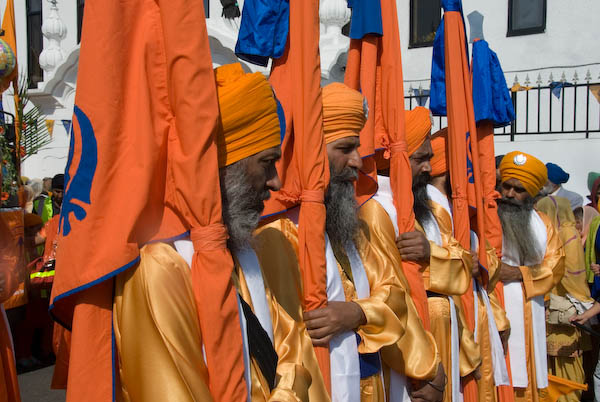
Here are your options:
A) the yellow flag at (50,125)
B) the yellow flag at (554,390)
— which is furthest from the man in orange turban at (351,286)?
the yellow flag at (50,125)

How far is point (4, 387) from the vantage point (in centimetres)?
244

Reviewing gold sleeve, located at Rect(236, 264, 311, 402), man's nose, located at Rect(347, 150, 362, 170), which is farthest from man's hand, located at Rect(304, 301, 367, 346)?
man's nose, located at Rect(347, 150, 362, 170)

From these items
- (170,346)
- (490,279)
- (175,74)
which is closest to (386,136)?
(490,279)

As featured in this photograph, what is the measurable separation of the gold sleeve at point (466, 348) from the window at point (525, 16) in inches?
359

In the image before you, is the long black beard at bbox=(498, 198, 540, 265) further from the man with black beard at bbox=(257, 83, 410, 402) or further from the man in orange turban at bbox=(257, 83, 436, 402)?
the man with black beard at bbox=(257, 83, 410, 402)

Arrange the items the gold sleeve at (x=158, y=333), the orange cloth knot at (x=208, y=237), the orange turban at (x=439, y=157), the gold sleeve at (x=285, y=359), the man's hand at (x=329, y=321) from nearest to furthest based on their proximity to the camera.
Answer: the gold sleeve at (x=158, y=333), the orange cloth knot at (x=208, y=237), the gold sleeve at (x=285, y=359), the man's hand at (x=329, y=321), the orange turban at (x=439, y=157)

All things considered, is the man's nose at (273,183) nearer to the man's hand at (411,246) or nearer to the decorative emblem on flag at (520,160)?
the man's hand at (411,246)

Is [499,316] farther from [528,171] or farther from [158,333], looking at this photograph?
[158,333]

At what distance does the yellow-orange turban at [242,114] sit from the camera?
181cm

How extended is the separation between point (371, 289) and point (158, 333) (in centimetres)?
151

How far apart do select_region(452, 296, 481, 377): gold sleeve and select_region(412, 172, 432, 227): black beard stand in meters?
0.53

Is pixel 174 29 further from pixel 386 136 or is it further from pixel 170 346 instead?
pixel 386 136

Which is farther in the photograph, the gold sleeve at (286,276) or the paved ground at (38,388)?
the paved ground at (38,388)

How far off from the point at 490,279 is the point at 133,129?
3.35 metres
